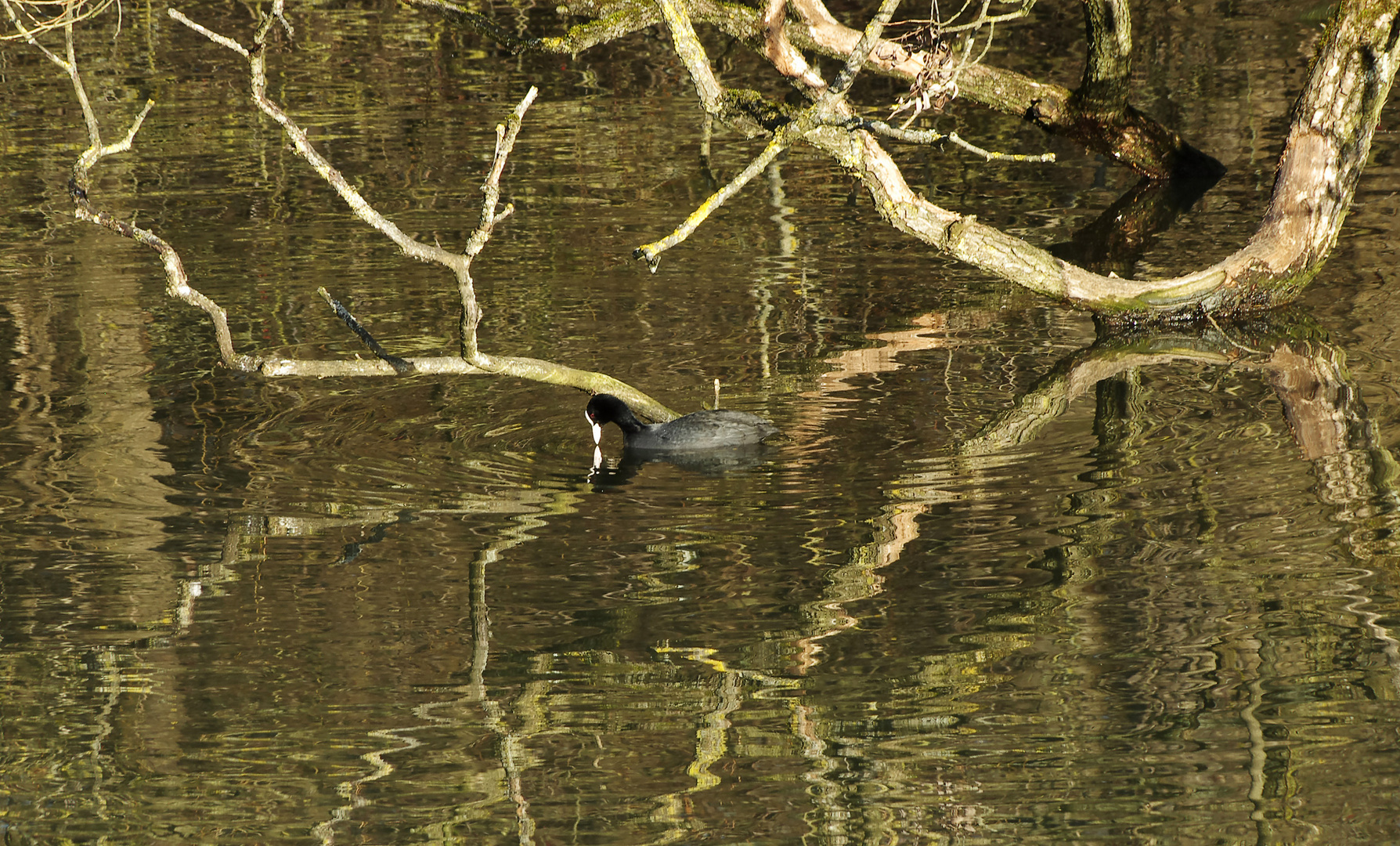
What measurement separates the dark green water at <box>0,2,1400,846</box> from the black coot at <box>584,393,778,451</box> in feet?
0.72

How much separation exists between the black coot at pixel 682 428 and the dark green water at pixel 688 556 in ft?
0.72

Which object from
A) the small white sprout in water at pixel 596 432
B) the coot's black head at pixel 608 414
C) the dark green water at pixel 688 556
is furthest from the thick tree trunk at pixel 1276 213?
the small white sprout in water at pixel 596 432

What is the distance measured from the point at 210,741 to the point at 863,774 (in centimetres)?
237

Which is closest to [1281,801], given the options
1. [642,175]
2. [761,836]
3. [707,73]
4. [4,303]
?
[761,836]

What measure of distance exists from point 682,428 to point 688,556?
152 cm

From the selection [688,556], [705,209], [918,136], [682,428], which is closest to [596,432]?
[682,428]

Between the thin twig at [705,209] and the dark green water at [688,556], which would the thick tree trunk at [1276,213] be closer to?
the dark green water at [688,556]

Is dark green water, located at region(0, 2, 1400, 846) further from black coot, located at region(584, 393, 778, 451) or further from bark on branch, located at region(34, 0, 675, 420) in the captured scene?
bark on branch, located at region(34, 0, 675, 420)

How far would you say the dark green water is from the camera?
18.5ft

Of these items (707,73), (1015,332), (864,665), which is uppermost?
(707,73)

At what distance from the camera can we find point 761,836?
5.34m

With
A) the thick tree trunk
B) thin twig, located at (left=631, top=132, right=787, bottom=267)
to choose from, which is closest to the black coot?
thin twig, located at (left=631, top=132, right=787, bottom=267)

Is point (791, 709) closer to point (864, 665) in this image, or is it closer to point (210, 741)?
point (864, 665)

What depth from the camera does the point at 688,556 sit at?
759cm
